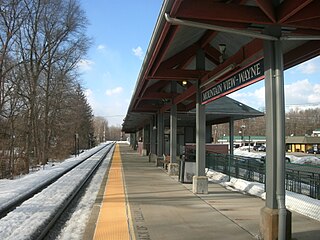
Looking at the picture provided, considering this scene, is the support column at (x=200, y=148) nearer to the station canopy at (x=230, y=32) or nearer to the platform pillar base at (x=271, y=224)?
the station canopy at (x=230, y=32)

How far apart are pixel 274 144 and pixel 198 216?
3235mm

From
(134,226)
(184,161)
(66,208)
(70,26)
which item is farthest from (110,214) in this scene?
(70,26)

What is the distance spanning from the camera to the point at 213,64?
14750 millimetres

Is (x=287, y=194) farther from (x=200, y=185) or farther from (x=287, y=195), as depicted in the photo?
(x=200, y=185)

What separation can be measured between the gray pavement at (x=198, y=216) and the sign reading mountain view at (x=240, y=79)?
2906 millimetres

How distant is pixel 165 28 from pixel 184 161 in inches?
358

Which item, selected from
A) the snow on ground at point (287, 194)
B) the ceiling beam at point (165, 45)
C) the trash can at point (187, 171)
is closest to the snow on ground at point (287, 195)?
the snow on ground at point (287, 194)

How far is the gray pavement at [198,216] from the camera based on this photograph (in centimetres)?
725

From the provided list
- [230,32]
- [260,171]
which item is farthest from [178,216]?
[260,171]

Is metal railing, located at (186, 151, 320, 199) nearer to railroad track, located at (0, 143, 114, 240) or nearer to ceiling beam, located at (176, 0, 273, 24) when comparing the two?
ceiling beam, located at (176, 0, 273, 24)

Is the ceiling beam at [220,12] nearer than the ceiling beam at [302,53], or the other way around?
the ceiling beam at [220,12]

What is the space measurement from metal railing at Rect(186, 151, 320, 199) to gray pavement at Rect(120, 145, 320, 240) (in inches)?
51.9

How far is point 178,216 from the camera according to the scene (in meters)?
9.00

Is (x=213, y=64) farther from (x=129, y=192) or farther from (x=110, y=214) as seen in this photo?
(x=110, y=214)
